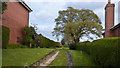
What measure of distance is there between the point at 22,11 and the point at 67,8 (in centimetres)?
1504

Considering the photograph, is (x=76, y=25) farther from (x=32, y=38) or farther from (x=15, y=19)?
(x=15, y=19)

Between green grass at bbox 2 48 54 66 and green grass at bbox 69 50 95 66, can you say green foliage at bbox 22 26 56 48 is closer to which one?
green grass at bbox 2 48 54 66

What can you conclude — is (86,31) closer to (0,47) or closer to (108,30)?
(108,30)

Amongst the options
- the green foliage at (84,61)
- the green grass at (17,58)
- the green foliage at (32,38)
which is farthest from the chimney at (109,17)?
the green foliage at (32,38)

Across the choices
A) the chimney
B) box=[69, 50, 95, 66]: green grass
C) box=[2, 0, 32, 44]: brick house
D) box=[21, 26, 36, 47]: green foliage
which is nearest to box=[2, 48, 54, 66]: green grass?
box=[69, 50, 95, 66]: green grass

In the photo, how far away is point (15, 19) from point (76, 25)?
13.3 meters

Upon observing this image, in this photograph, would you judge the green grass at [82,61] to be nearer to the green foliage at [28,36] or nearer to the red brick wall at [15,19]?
the red brick wall at [15,19]

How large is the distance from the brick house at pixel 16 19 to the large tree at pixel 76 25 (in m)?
9.85

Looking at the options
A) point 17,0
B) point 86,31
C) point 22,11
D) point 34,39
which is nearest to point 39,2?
point 17,0

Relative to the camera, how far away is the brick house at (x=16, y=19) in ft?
52.8

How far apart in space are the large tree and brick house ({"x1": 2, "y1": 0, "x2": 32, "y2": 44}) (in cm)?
985

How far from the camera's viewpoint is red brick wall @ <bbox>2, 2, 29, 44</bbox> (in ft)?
52.7

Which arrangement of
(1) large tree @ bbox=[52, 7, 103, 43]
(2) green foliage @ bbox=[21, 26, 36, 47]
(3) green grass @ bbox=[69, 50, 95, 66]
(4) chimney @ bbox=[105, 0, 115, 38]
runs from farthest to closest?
(1) large tree @ bbox=[52, 7, 103, 43], (2) green foliage @ bbox=[21, 26, 36, 47], (4) chimney @ bbox=[105, 0, 115, 38], (3) green grass @ bbox=[69, 50, 95, 66]

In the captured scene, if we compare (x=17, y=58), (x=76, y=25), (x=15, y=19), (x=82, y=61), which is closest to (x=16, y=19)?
(x=15, y=19)
